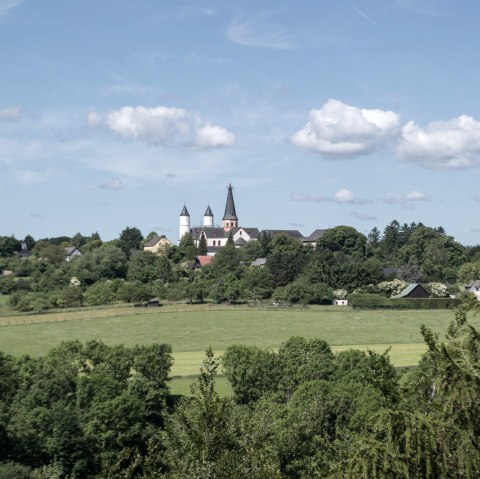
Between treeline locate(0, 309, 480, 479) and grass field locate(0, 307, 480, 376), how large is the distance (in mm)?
15244

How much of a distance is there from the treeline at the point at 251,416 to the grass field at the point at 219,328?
15.2 metres

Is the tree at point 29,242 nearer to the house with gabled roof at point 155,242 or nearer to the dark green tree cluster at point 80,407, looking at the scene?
the house with gabled roof at point 155,242

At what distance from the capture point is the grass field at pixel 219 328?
6806 cm

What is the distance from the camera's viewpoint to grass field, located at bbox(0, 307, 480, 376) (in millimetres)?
68062

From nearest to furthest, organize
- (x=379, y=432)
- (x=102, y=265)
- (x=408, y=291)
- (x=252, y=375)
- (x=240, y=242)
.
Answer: (x=379, y=432) → (x=252, y=375) → (x=408, y=291) → (x=102, y=265) → (x=240, y=242)

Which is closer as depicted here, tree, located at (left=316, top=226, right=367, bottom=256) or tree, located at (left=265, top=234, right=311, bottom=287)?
tree, located at (left=265, top=234, right=311, bottom=287)

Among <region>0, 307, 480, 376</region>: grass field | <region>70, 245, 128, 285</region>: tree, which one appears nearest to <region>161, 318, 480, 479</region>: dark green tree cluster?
<region>0, 307, 480, 376</region>: grass field

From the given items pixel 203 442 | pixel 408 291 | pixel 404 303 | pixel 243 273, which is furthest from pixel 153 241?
pixel 203 442

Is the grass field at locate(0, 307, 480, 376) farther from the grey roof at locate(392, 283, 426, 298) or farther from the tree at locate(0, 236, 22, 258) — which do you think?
the tree at locate(0, 236, 22, 258)

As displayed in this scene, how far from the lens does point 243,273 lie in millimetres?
118125

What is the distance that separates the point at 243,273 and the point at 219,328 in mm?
39257

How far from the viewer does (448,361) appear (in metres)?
9.70

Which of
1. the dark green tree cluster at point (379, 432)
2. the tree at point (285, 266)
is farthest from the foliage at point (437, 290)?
the dark green tree cluster at point (379, 432)

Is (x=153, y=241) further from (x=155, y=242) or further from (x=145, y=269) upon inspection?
(x=145, y=269)
